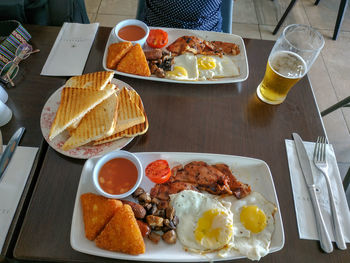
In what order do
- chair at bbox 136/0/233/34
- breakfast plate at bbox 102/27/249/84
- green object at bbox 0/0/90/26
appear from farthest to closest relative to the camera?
chair at bbox 136/0/233/34
green object at bbox 0/0/90/26
breakfast plate at bbox 102/27/249/84

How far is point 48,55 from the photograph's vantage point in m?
1.52

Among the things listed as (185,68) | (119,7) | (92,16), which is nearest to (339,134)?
(185,68)

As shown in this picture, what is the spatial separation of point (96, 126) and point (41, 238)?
0.50 m

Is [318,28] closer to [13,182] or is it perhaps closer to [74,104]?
[74,104]

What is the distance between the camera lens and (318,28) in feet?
11.7

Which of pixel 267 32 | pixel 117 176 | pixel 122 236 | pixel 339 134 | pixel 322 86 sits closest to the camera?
pixel 122 236

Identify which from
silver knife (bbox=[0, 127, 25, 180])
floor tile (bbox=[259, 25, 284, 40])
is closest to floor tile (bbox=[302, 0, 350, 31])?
floor tile (bbox=[259, 25, 284, 40])

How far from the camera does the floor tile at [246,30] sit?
3.41m

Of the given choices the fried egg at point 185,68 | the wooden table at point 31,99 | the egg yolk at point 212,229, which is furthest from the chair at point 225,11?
the egg yolk at point 212,229

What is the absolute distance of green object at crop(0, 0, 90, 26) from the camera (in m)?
1.77

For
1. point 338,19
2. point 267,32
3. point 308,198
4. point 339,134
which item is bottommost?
point 339,134

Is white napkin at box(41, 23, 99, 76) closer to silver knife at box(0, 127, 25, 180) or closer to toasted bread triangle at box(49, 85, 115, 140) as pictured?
toasted bread triangle at box(49, 85, 115, 140)

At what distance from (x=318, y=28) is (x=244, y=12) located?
1.06 m

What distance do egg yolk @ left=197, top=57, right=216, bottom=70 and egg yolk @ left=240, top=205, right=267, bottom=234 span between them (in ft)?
2.70
